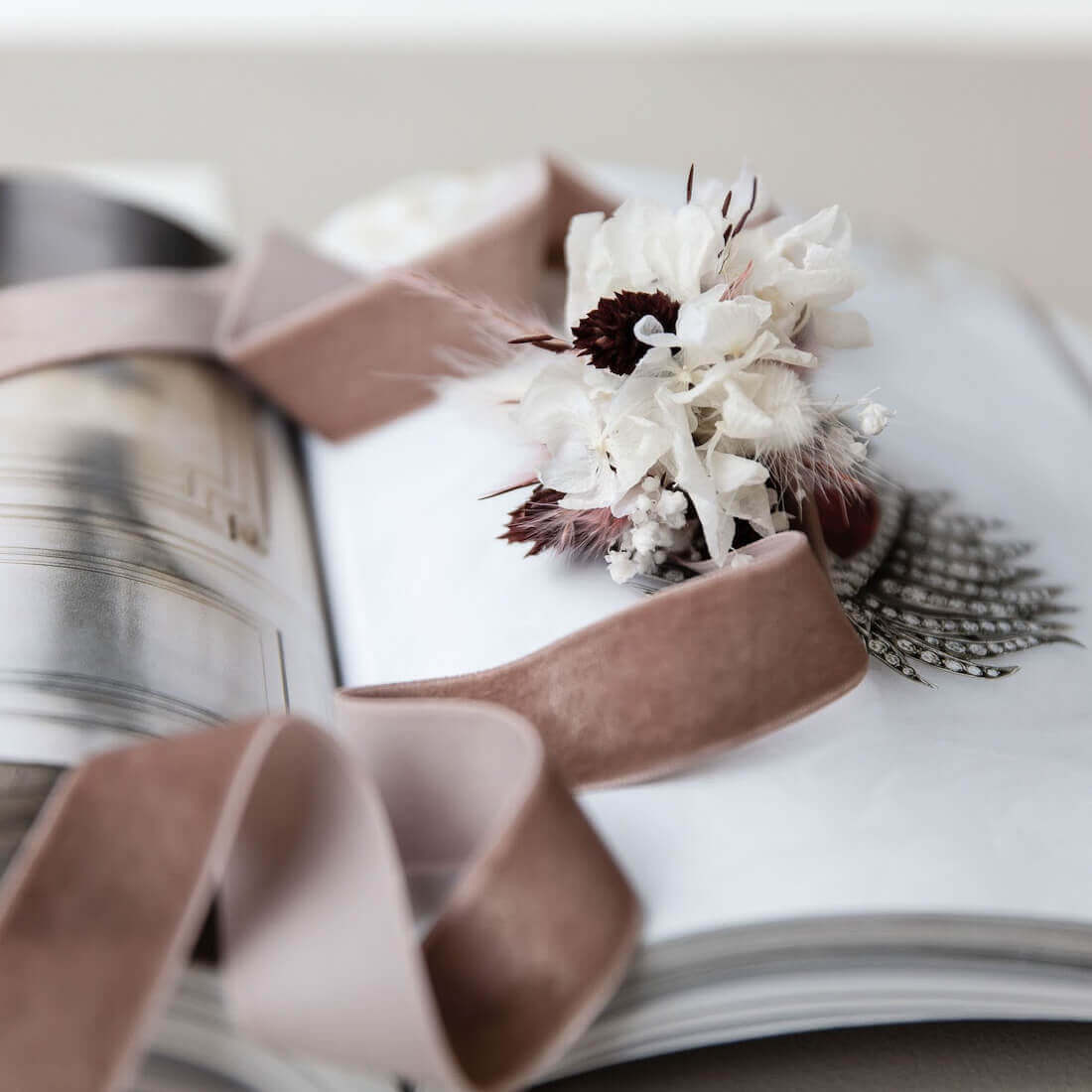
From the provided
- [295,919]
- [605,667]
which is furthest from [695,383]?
[295,919]

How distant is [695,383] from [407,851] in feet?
0.65

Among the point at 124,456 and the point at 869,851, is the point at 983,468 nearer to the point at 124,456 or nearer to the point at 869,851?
the point at 869,851

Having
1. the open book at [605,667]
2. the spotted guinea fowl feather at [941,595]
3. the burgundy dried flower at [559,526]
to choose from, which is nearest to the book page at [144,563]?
the open book at [605,667]

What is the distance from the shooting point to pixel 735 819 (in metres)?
0.44

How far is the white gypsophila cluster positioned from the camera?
0.48 meters

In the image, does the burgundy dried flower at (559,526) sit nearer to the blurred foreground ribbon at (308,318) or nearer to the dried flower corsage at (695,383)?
the dried flower corsage at (695,383)

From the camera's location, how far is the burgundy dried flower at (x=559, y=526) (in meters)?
0.50

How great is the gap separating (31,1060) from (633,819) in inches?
7.9

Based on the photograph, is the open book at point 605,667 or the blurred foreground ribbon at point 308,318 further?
the blurred foreground ribbon at point 308,318

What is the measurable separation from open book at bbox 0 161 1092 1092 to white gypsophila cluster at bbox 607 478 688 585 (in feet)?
0.10

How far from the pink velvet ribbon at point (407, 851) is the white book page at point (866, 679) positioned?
2 centimetres

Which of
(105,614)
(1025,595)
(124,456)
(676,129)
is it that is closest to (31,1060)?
(105,614)

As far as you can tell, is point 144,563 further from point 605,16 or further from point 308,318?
point 605,16

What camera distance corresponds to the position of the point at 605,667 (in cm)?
47
